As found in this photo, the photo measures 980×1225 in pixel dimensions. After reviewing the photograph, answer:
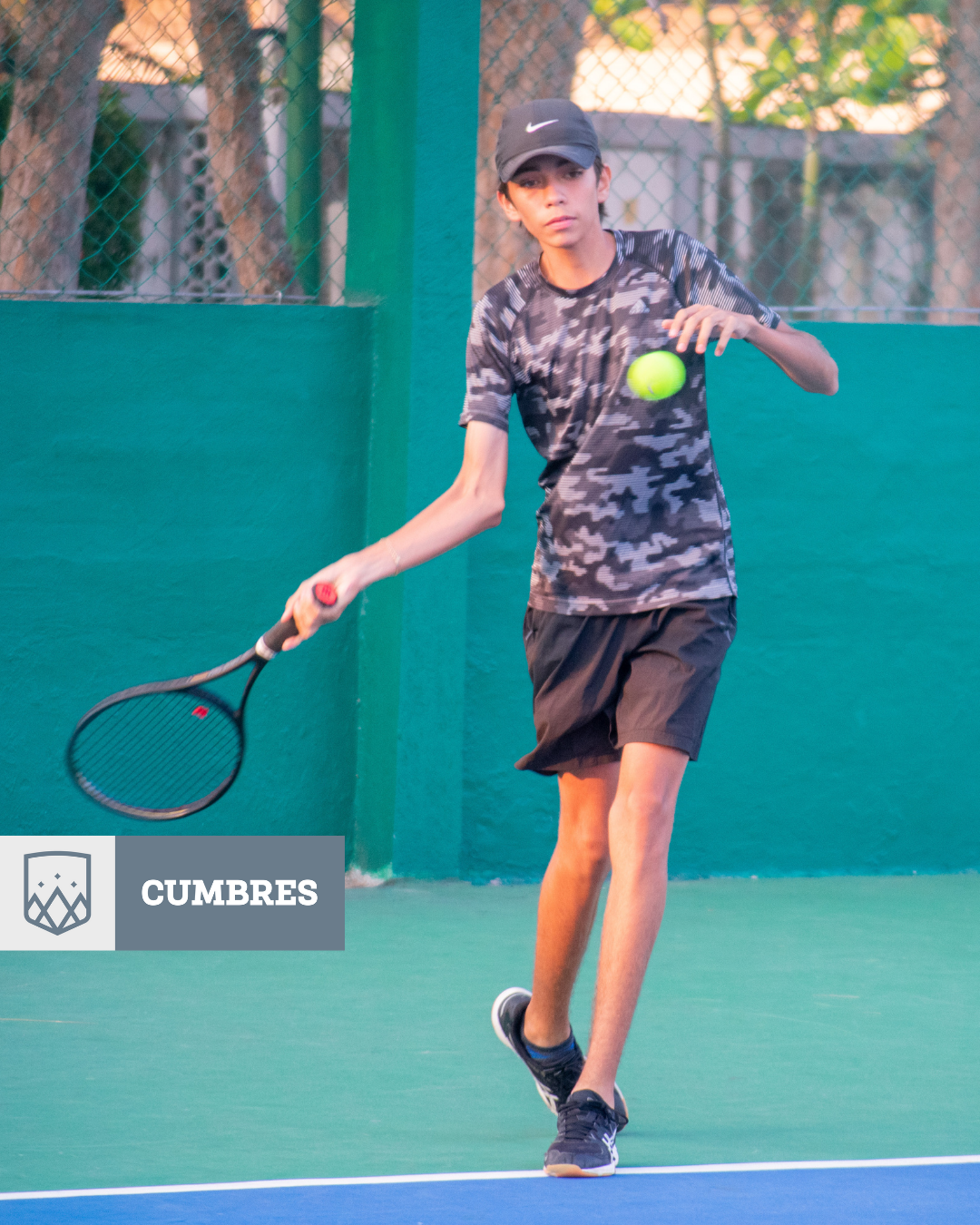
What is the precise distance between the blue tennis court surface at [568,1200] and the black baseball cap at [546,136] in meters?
1.80

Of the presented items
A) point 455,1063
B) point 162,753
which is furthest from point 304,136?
point 455,1063

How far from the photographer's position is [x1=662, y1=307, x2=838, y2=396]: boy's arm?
3201mm

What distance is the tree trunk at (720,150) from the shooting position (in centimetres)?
661

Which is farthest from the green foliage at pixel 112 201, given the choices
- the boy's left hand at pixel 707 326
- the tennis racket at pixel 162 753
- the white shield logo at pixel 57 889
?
the boy's left hand at pixel 707 326

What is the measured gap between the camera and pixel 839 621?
607cm

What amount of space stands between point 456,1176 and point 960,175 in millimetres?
4961

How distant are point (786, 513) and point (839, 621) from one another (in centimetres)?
40

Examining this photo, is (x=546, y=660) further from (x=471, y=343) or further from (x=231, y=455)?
(x=231, y=455)

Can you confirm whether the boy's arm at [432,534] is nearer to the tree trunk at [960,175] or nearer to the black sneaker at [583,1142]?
the black sneaker at [583,1142]

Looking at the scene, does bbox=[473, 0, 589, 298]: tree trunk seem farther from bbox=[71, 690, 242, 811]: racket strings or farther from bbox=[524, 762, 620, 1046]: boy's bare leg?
bbox=[524, 762, 620, 1046]: boy's bare leg

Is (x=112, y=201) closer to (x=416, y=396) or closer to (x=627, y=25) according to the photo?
(x=416, y=396)

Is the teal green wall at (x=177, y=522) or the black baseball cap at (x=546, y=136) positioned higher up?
the black baseball cap at (x=546, y=136)

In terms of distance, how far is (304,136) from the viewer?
5898 millimetres

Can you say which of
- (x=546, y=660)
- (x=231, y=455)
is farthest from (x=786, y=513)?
(x=546, y=660)
